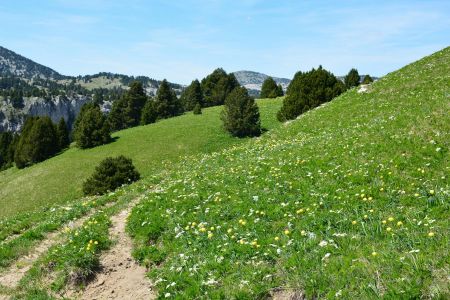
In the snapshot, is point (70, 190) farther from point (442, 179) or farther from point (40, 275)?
point (442, 179)

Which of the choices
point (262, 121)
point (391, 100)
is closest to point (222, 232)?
point (391, 100)

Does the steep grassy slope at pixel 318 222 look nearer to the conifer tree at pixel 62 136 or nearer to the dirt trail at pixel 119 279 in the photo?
the dirt trail at pixel 119 279

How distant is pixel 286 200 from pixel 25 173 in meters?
54.1

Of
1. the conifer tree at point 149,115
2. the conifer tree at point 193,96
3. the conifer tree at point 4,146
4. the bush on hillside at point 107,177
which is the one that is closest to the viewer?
the bush on hillside at point 107,177

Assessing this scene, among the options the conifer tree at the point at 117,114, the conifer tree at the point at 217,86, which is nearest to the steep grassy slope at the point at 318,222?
the conifer tree at the point at 117,114

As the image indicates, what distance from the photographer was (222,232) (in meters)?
11.8

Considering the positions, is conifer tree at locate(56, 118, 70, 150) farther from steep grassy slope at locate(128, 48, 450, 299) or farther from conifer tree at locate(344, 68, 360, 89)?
conifer tree at locate(344, 68, 360, 89)

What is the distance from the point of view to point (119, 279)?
11242mm

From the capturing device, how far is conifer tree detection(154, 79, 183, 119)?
8569 cm

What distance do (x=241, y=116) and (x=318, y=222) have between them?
46.1 metres

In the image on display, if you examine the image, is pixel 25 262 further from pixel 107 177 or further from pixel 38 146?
pixel 38 146

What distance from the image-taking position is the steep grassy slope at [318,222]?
786cm

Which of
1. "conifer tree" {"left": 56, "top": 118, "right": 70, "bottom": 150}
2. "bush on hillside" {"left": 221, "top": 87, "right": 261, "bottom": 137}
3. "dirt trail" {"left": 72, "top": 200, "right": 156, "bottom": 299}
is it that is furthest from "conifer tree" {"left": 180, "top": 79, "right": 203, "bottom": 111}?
"dirt trail" {"left": 72, "top": 200, "right": 156, "bottom": 299}

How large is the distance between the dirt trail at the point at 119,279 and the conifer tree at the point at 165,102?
7405 centimetres
